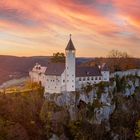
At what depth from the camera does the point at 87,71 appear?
201ft

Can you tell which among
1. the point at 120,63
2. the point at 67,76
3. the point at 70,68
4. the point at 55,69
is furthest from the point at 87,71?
the point at 120,63

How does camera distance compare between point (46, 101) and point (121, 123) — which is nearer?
point (46, 101)

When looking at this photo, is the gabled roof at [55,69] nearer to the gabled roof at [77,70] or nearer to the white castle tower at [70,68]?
the gabled roof at [77,70]

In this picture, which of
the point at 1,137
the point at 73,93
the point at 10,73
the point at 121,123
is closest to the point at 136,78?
the point at 121,123

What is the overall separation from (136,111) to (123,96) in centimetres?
323

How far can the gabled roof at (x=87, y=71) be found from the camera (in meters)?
60.5

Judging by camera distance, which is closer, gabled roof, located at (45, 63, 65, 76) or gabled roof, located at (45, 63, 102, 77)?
gabled roof, located at (45, 63, 65, 76)

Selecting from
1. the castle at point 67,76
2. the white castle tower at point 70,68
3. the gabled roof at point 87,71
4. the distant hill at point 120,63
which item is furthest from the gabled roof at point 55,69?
the distant hill at point 120,63

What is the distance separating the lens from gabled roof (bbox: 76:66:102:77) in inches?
2382

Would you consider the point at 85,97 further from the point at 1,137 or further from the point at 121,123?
the point at 1,137

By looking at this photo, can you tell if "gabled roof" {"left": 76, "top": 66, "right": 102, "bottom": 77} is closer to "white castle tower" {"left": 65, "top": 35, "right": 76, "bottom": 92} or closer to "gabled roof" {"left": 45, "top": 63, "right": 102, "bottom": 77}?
"gabled roof" {"left": 45, "top": 63, "right": 102, "bottom": 77}

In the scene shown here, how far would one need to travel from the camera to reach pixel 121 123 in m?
63.8

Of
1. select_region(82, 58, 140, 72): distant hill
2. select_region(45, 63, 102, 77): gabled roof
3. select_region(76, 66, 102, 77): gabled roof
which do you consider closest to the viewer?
select_region(45, 63, 102, 77): gabled roof

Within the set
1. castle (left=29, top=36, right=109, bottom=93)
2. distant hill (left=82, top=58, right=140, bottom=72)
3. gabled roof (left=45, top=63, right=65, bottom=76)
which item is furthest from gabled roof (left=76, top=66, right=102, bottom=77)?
distant hill (left=82, top=58, right=140, bottom=72)
